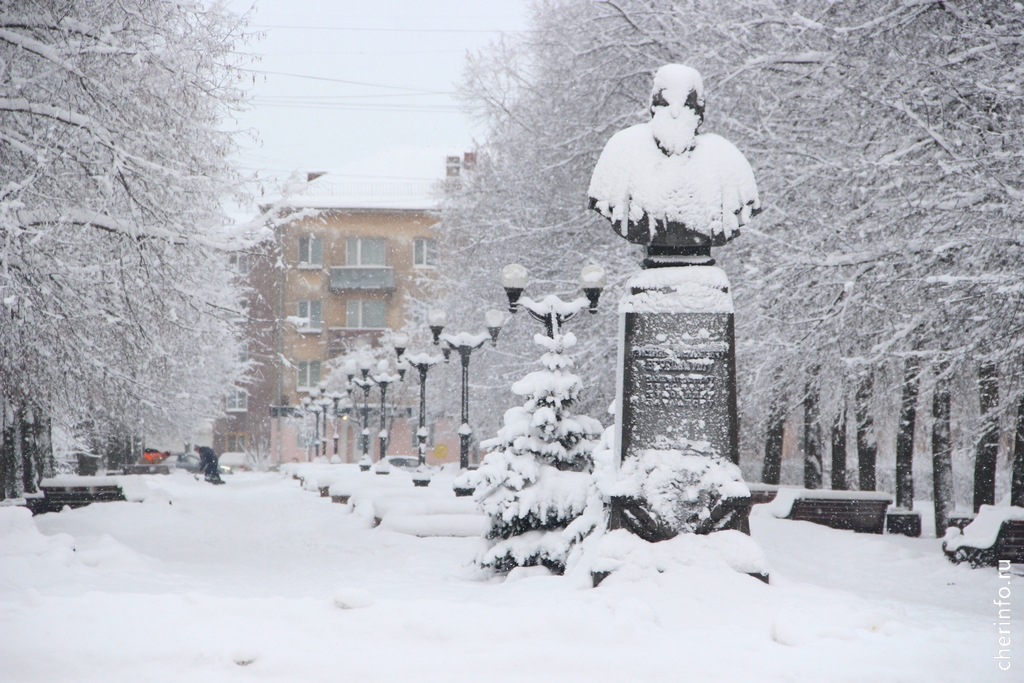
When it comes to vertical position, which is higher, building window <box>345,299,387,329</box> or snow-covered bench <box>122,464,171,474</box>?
building window <box>345,299,387,329</box>

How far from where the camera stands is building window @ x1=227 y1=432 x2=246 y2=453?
59469mm

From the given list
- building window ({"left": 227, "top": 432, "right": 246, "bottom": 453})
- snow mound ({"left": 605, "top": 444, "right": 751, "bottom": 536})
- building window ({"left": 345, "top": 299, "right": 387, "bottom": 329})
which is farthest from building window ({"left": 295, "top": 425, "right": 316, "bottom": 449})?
snow mound ({"left": 605, "top": 444, "right": 751, "bottom": 536})

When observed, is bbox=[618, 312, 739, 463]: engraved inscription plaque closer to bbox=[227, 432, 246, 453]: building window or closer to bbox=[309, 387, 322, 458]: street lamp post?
bbox=[309, 387, 322, 458]: street lamp post

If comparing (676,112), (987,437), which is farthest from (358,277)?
(676,112)

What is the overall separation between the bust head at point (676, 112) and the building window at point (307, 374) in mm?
52662

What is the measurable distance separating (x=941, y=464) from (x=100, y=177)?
13.3m

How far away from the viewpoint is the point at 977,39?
9992 mm

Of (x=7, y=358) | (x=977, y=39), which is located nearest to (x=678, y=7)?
(x=977, y=39)

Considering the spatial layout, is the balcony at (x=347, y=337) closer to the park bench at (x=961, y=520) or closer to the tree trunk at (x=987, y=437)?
the tree trunk at (x=987, y=437)

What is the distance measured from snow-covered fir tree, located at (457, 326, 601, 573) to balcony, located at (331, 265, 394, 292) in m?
48.7

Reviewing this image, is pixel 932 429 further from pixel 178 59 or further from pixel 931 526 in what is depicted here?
pixel 178 59

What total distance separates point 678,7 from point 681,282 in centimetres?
782

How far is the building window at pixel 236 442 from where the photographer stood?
59.5 meters

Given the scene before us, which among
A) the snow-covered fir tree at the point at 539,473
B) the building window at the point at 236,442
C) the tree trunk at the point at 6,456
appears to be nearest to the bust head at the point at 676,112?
the snow-covered fir tree at the point at 539,473
